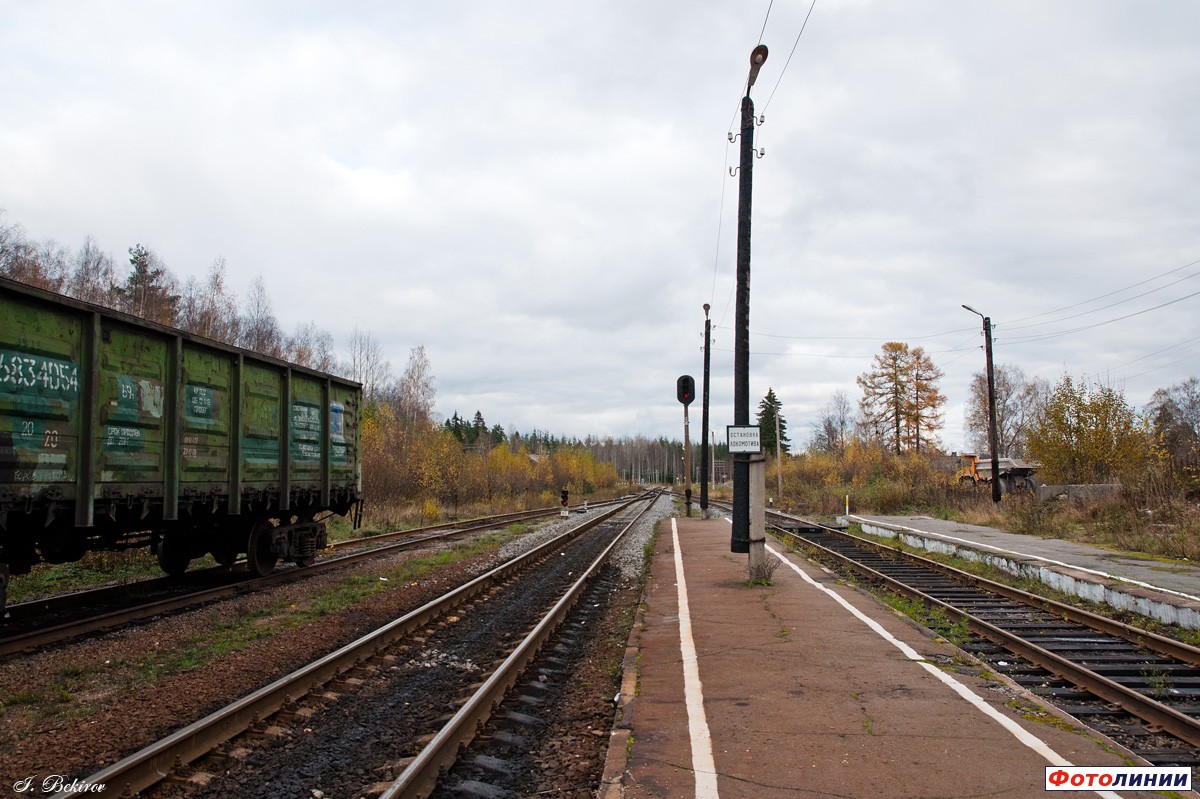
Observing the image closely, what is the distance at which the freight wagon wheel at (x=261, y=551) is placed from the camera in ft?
41.6

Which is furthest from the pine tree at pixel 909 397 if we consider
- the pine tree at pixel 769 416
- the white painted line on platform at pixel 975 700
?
the white painted line on platform at pixel 975 700

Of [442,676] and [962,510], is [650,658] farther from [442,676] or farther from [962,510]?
[962,510]

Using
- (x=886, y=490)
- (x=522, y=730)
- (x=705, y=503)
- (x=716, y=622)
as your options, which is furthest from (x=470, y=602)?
(x=886, y=490)

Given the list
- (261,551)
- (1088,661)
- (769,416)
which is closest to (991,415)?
(1088,661)

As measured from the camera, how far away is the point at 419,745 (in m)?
5.26

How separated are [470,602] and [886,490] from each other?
2814 centimetres

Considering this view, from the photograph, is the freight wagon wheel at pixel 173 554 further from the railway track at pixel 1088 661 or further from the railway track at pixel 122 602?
the railway track at pixel 1088 661

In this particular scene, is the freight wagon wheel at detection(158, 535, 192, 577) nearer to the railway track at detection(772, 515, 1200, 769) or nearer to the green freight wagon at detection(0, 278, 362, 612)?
the green freight wagon at detection(0, 278, 362, 612)

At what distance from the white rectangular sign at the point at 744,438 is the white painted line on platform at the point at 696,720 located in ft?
10.8

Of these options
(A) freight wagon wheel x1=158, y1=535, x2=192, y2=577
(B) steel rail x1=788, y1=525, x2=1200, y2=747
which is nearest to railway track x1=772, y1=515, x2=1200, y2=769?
(B) steel rail x1=788, y1=525, x2=1200, y2=747
